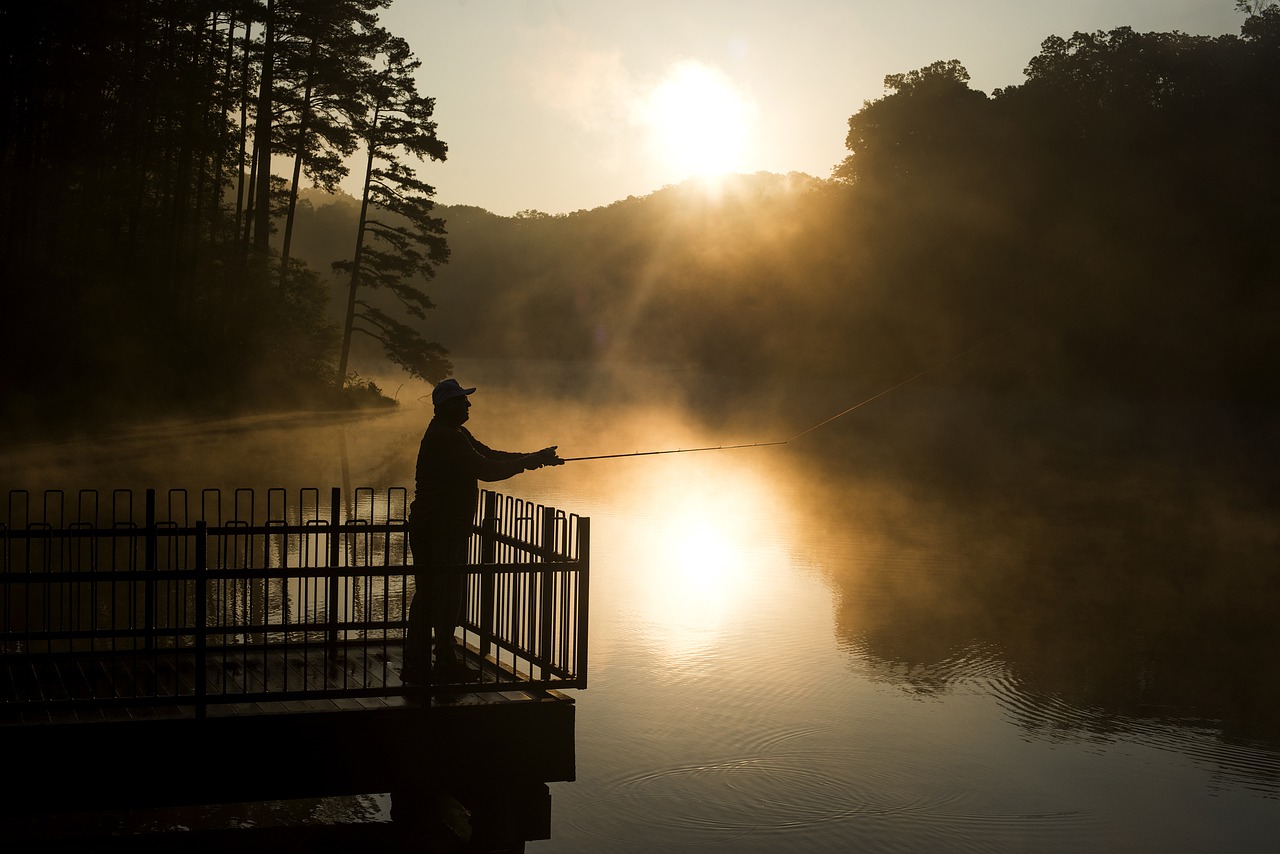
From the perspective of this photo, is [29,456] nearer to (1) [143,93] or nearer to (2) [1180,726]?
(1) [143,93]

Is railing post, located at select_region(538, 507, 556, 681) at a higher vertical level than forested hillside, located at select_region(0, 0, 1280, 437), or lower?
lower

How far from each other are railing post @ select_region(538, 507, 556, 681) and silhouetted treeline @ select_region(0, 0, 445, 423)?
27.7 m

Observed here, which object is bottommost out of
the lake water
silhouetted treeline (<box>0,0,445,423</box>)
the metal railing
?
the lake water

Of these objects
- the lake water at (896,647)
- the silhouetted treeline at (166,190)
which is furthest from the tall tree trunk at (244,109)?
the lake water at (896,647)

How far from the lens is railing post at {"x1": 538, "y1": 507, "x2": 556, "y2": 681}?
724cm

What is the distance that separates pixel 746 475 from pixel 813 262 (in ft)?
179

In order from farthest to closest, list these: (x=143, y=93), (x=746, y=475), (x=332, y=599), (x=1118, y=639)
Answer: (x=143, y=93) → (x=746, y=475) → (x=1118, y=639) → (x=332, y=599)

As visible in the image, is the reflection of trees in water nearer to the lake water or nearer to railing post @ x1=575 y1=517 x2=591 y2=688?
the lake water

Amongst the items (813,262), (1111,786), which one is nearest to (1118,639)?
(1111,786)

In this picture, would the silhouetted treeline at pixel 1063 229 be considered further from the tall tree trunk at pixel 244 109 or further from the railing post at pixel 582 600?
the railing post at pixel 582 600

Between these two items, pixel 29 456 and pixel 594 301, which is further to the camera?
pixel 594 301

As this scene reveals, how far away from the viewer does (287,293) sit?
51.9 metres

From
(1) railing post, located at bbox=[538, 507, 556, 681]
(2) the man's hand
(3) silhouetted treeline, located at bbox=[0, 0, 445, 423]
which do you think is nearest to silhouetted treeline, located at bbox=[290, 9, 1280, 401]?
(3) silhouetted treeline, located at bbox=[0, 0, 445, 423]

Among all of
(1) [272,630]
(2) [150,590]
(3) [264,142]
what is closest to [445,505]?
(1) [272,630]
